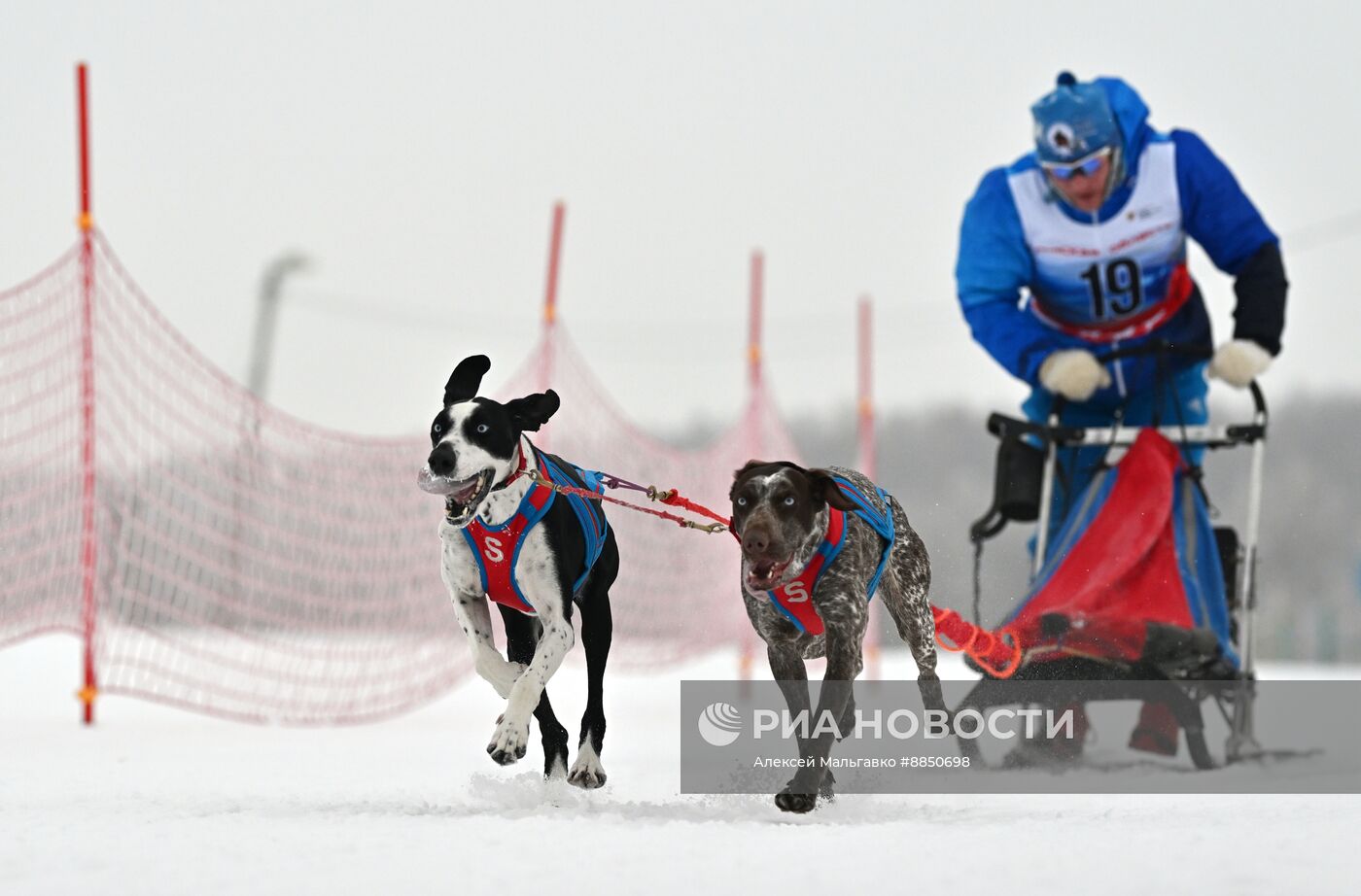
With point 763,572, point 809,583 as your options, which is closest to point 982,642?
point 809,583

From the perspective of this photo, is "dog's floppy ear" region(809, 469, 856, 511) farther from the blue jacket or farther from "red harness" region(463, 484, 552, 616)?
the blue jacket

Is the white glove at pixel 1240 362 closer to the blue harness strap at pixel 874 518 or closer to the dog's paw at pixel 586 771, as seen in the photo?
the blue harness strap at pixel 874 518

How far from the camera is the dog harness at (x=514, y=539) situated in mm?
3221

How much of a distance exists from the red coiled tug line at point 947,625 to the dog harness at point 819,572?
0.17 m

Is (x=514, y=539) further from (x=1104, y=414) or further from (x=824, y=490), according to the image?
(x=1104, y=414)

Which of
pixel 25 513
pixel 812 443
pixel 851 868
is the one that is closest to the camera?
pixel 851 868

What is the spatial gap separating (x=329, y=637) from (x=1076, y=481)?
13.0 ft

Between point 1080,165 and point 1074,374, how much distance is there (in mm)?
711

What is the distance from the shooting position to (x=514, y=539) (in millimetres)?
3225

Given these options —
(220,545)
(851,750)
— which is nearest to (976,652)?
(851,750)

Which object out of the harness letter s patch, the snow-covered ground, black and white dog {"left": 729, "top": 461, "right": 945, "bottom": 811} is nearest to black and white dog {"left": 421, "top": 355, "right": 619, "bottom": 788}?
the harness letter s patch

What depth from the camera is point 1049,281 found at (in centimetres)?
535

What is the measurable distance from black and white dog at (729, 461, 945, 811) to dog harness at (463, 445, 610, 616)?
0.42 metres

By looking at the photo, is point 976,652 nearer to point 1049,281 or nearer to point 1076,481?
point 1076,481
